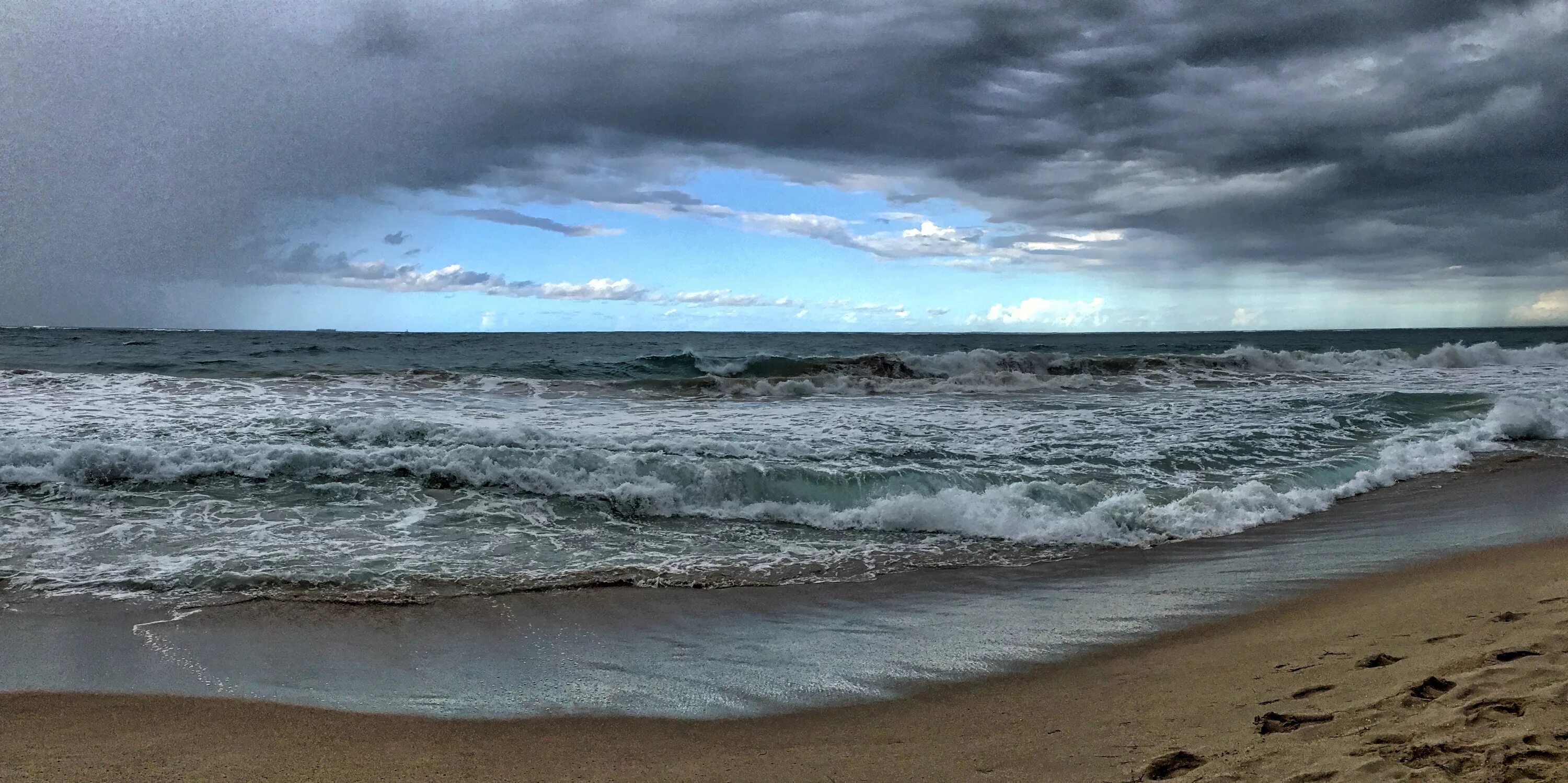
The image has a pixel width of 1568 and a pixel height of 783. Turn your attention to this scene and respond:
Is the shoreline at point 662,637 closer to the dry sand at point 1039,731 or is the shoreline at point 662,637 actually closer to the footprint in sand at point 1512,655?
the dry sand at point 1039,731

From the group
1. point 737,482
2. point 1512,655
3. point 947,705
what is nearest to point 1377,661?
point 1512,655

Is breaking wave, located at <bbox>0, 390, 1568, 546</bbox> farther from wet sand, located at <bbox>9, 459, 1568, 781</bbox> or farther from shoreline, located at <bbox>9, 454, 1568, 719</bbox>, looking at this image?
wet sand, located at <bbox>9, 459, 1568, 781</bbox>

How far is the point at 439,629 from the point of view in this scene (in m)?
5.14

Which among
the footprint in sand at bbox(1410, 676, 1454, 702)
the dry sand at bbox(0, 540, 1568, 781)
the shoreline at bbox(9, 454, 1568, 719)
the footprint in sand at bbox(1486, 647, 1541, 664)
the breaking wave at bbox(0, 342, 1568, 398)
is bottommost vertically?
the shoreline at bbox(9, 454, 1568, 719)

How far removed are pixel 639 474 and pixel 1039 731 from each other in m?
6.54

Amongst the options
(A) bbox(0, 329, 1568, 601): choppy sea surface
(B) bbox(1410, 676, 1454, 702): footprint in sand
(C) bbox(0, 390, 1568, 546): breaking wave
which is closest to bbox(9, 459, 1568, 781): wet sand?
(B) bbox(1410, 676, 1454, 702): footprint in sand

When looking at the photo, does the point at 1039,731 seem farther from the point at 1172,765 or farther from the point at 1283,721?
the point at 1283,721

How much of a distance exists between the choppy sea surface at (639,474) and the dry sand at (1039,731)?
2.14m

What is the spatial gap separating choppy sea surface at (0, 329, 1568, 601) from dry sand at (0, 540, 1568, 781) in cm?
214

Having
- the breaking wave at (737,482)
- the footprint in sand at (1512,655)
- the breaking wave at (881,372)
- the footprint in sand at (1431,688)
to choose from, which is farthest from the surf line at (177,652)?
the breaking wave at (881,372)

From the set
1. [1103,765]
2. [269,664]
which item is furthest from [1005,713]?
[269,664]

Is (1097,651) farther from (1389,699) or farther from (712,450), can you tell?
(712,450)

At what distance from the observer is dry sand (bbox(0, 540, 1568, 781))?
9.67 ft

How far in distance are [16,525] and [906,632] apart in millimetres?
8065
